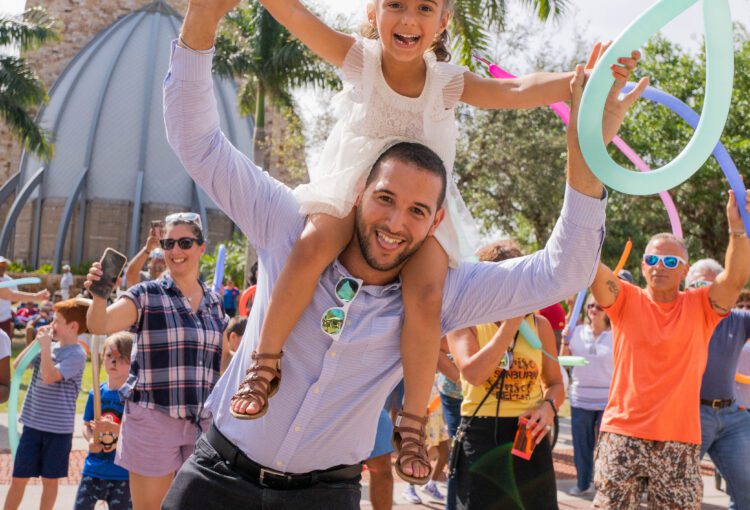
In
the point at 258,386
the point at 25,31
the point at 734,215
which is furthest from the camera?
the point at 25,31

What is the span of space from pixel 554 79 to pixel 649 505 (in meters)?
3.24

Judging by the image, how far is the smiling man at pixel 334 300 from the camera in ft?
8.56

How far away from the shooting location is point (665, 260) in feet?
18.0

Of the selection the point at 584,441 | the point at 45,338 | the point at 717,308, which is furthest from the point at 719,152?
the point at 584,441

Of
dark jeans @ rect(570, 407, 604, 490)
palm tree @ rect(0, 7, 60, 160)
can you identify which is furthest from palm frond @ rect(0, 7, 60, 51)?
dark jeans @ rect(570, 407, 604, 490)

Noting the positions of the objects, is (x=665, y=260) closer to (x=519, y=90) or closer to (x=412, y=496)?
(x=519, y=90)

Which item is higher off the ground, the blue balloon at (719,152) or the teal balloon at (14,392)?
the blue balloon at (719,152)

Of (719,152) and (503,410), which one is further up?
(719,152)

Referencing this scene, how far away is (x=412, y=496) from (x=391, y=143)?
584cm

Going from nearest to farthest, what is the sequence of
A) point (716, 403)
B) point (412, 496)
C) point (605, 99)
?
point (605, 99)
point (716, 403)
point (412, 496)

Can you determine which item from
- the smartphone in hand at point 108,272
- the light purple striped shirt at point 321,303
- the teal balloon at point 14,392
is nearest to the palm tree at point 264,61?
the teal balloon at point 14,392

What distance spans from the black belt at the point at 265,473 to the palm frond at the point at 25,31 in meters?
26.7

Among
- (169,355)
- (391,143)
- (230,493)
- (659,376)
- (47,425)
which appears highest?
(391,143)

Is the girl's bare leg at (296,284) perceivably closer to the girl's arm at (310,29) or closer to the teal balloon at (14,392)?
the girl's arm at (310,29)
